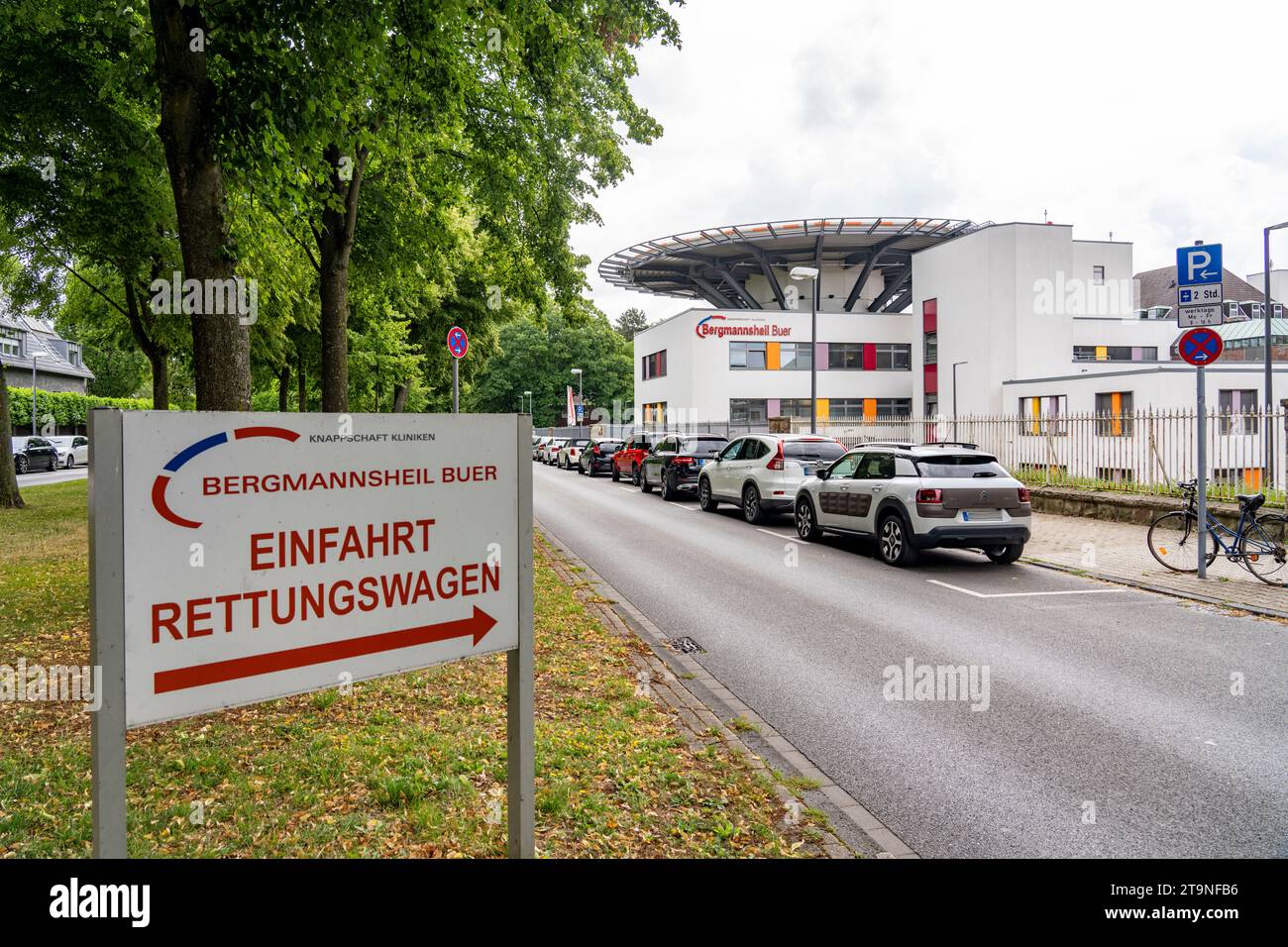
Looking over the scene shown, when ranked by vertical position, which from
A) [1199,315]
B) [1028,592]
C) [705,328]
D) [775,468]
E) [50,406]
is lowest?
[1028,592]

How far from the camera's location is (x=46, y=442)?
39.8 meters

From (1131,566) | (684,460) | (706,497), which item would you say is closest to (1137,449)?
(1131,566)

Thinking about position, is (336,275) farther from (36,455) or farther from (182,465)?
(36,455)

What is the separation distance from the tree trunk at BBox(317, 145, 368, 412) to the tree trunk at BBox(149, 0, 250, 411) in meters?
4.97

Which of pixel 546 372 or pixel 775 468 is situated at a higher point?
pixel 546 372

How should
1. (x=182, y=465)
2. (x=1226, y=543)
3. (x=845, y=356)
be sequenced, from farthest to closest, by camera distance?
(x=845, y=356) < (x=1226, y=543) < (x=182, y=465)

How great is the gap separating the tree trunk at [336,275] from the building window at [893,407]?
45163 mm

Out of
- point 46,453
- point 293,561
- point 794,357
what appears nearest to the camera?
point 293,561

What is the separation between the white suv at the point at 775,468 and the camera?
55.3 ft

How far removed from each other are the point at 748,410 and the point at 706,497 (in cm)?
3275

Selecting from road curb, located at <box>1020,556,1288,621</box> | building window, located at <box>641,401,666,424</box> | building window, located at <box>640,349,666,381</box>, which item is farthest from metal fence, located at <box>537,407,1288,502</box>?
building window, located at <box>640,349,666,381</box>

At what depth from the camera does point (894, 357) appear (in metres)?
53.4

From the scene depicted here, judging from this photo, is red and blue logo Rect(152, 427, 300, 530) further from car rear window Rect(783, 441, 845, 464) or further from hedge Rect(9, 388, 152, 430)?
hedge Rect(9, 388, 152, 430)

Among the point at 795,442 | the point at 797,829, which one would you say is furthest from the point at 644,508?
the point at 797,829
